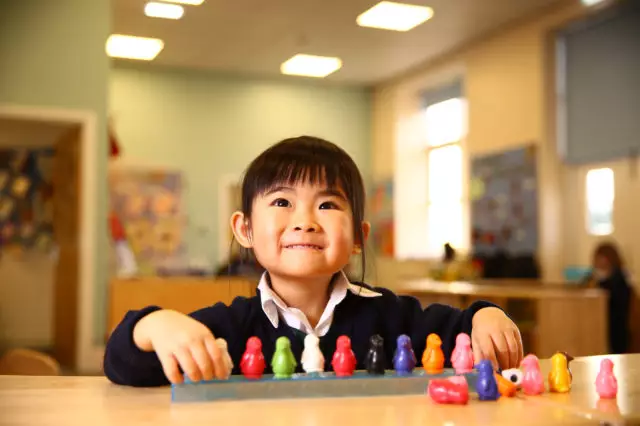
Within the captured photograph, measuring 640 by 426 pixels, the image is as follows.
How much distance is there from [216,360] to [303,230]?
0.10m

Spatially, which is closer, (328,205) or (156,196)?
(328,205)

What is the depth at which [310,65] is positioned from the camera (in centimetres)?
55

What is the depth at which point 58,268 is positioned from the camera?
107 inches

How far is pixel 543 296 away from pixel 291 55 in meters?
1.52

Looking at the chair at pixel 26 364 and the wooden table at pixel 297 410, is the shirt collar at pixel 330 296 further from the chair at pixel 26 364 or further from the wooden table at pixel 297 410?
the chair at pixel 26 364

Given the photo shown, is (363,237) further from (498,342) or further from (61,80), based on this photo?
(61,80)

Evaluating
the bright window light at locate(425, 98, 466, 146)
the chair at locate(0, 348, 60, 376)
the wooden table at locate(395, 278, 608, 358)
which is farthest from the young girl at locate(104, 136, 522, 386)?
the wooden table at locate(395, 278, 608, 358)

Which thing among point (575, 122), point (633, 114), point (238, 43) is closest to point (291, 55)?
point (238, 43)

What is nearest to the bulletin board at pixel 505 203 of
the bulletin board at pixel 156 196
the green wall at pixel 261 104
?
the bulletin board at pixel 156 196

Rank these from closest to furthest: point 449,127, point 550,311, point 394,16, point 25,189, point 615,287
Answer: point 394,16
point 449,127
point 550,311
point 615,287
point 25,189

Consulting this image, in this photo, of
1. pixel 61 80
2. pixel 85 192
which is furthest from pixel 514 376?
pixel 85 192

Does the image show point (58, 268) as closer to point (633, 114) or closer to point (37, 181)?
point (37, 181)

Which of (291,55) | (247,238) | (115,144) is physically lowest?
(247,238)

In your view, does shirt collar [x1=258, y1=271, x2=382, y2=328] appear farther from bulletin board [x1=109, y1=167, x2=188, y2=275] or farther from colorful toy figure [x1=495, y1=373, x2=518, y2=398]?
bulletin board [x1=109, y1=167, x2=188, y2=275]
